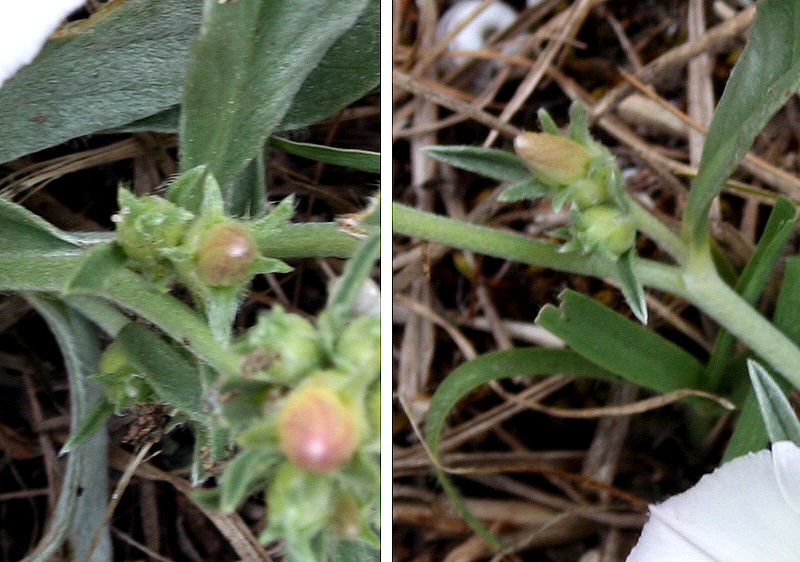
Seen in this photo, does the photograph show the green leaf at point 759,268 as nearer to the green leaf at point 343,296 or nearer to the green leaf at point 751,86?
the green leaf at point 751,86

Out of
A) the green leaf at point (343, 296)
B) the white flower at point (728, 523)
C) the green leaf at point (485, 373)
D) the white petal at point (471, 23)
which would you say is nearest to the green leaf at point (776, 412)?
the white flower at point (728, 523)

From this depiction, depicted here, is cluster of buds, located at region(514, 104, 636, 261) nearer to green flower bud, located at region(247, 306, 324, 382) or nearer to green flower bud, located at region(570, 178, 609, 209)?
green flower bud, located at region(570, 178, 609, 209)

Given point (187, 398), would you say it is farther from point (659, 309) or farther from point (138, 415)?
point (659, 309)

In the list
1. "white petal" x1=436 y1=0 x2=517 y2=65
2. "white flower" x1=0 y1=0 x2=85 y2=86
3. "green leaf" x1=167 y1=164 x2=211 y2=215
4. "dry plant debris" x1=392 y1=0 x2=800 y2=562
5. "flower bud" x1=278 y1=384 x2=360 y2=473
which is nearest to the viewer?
"flower bud" x1=278 y1=384 x2=360 y2=473

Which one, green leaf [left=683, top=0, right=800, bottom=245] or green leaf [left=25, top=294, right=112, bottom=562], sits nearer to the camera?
green leaf [left=683, top=0, right=800, bottom=245]

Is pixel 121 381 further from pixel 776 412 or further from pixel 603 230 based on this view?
pixel 776 412

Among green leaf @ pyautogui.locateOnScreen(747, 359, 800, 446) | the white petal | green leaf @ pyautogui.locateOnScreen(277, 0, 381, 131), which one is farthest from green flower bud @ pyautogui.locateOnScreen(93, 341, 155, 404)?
the white petal

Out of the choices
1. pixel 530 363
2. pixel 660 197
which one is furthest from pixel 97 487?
pixel 660 197
